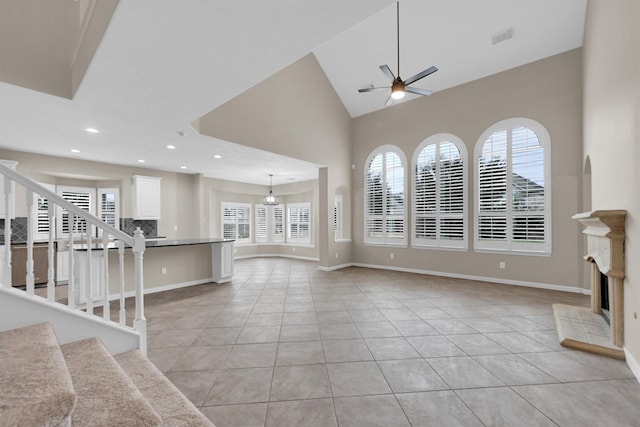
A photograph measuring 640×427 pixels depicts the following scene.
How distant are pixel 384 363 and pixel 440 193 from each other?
15.3 ft

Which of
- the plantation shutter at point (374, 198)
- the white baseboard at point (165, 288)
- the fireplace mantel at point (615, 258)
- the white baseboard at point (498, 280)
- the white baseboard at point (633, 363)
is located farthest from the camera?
the plantation shutter at point (374, 198)

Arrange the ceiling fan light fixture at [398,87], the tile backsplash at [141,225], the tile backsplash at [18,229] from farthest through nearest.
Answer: the tile backsplash at [141,225]
the tile backsplash at [18,229]
the ceiling fan light fixture at [398,87]

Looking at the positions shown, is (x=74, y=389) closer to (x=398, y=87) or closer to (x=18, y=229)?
(x=398, y=87)

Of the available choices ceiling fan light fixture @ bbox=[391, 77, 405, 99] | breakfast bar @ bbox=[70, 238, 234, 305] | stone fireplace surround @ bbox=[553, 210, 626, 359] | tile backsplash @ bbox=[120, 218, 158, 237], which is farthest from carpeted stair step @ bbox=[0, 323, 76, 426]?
tile backsplash @ bbox=[120, 218, 158, 237]

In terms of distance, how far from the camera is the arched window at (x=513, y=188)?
5012mm

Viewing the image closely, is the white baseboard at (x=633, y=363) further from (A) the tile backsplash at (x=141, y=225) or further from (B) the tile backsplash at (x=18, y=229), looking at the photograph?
(B) the tile backsplash at (x=18, y=229)

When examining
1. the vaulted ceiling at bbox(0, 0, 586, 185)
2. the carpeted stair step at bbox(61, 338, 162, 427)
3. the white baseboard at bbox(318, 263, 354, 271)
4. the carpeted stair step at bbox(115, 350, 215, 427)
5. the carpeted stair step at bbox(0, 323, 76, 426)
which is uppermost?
the vaulted ceiling at bbox(0, 0, 586, 185)

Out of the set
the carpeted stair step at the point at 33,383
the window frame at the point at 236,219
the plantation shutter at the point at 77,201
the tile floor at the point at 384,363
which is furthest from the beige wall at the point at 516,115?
the plantation shutter at the point at 77,201

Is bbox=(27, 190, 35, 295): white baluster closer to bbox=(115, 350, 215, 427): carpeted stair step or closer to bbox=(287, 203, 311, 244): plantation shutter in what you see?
bbox=(115, 350, 215, 427): carpeted stair step

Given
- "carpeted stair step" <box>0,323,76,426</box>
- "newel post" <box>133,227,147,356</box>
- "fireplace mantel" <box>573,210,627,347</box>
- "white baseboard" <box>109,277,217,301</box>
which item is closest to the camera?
"carpeted stair step" <box>0,323,76,426</box>

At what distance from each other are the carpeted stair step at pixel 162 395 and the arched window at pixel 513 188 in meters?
5.82

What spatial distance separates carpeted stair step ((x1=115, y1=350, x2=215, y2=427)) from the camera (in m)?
1.50

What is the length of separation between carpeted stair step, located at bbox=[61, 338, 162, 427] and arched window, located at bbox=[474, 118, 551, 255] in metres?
6.07

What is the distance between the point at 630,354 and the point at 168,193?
8.82 meters
